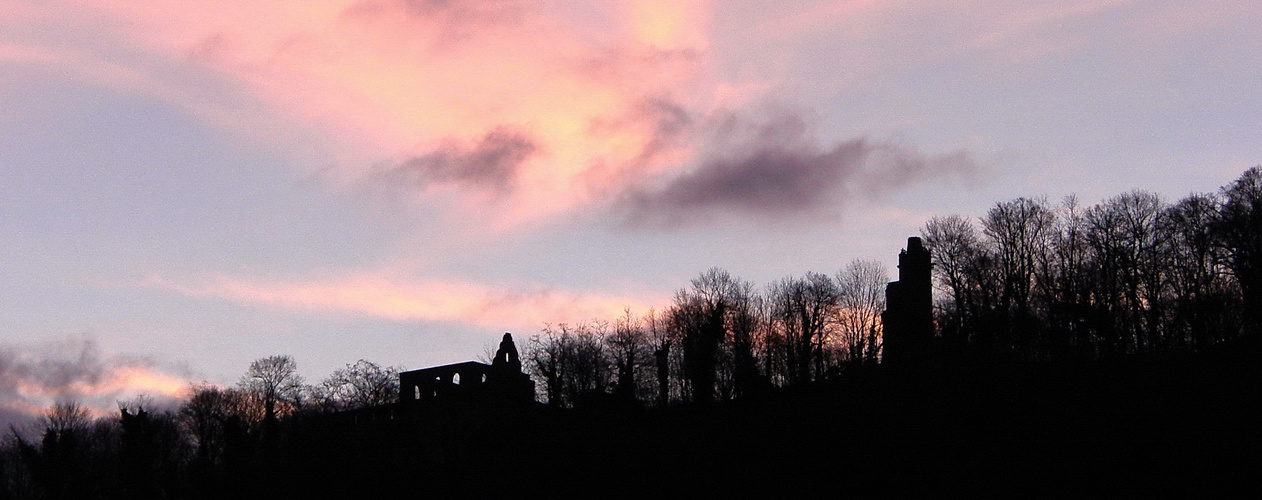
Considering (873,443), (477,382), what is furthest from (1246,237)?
(477,382)

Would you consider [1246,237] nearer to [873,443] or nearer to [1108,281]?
[1108,281]

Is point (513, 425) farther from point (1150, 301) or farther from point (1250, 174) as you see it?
point (1250, 174)

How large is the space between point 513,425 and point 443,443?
5238mm

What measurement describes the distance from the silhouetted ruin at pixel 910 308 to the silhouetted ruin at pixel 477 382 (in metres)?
20.3

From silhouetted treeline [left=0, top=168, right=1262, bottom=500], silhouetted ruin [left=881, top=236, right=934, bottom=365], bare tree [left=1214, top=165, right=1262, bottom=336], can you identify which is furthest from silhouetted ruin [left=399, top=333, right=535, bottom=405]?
bare tree [left=1214, top=165, right=1262, bottom=336]

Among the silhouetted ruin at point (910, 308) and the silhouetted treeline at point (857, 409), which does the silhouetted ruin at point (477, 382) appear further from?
the silhouetted ruin at point (910, 308)

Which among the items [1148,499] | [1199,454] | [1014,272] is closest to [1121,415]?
[1199,454]

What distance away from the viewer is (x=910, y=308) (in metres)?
58.0

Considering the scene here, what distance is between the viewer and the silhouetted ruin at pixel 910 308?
2226 inches

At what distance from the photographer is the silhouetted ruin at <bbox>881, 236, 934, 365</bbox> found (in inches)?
2226

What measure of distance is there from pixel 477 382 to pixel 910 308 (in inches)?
947

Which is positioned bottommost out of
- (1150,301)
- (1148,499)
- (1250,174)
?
(1148,499)

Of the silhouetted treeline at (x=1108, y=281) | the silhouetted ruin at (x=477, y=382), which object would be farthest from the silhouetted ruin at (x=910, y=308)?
the silhouetted ruin at (x=477, y=382)

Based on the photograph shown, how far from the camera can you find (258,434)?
73.8 metres
